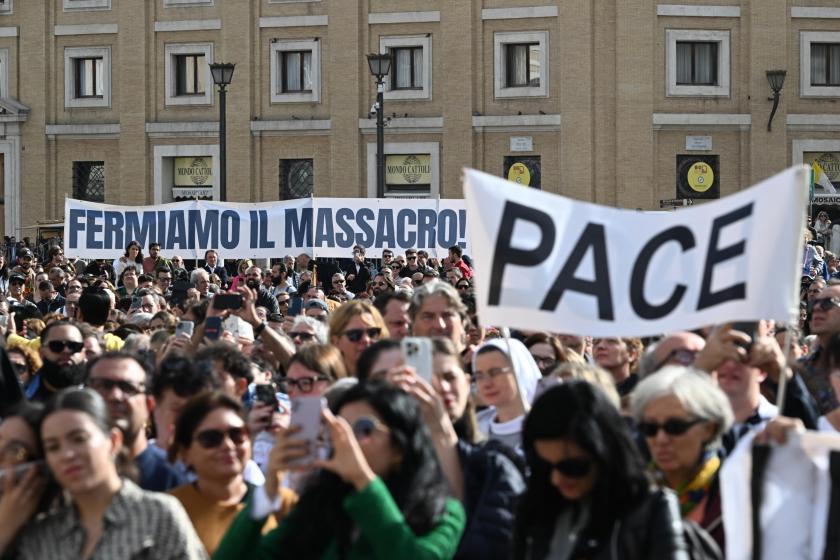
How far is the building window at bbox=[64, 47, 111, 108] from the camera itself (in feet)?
155

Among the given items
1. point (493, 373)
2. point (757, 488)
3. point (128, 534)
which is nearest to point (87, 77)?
point (493, 373)

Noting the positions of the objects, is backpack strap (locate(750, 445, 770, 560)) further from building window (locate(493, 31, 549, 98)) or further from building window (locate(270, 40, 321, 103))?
building window (locate(270, 40, 321, 103))

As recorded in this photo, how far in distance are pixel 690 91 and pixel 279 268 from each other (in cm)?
2287

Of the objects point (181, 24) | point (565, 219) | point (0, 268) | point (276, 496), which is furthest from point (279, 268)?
point (181, 24)

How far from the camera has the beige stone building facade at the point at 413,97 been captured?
4372 centimetres

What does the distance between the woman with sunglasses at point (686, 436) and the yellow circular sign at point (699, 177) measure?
38683 mm

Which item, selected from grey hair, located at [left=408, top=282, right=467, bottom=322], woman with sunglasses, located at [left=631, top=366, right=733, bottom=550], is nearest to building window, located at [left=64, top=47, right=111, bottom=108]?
grey hair, located at [left=408, top=282, right=467, bottom=322]

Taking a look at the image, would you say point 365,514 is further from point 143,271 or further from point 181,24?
point 181,24

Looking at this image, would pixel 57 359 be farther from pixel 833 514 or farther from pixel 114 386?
pixel 833 514

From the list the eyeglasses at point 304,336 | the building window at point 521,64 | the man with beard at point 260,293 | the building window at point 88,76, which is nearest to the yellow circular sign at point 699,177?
the building window at point 521,64

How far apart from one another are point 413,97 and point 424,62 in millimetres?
1008

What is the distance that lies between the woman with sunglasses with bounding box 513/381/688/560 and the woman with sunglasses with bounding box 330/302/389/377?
427cm

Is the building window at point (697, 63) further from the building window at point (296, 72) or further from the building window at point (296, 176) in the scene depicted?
the building window at point (296, 176)

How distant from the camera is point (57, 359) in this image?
10156 mm
